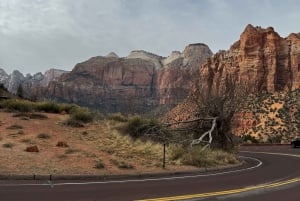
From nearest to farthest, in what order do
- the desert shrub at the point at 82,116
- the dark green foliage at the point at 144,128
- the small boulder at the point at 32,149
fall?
1. the small boulder at the point at 32,149
2. the dark green foliage at the point at 144,128
3. the desert shrub at the point at 82,116

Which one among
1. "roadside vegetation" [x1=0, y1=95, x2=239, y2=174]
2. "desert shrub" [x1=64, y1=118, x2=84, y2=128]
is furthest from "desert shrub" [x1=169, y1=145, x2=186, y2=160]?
"desert shrub" [x1=64, y1=118, x2=84, y2=128]

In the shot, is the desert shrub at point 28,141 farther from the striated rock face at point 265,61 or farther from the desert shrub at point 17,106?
the striated rock face at point 265,61

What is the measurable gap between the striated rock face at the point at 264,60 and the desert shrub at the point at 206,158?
7033cm

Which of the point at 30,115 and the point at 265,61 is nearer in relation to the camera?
the point at 30,115

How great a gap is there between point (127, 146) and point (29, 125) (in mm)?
6759

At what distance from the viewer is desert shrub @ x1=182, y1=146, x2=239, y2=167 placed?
71.5 feet

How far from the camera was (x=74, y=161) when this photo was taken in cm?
1856

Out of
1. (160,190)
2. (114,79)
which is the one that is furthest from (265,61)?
(114,79)

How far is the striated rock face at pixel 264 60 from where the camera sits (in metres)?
94.9

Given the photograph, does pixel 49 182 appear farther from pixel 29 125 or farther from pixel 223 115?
pixel 223 115

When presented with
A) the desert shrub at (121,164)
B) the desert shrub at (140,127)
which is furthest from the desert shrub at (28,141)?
the desert shrub at (140,127)

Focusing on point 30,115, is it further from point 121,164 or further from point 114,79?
point 114,79

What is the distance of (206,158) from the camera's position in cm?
2264

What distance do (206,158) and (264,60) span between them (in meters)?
80.2
